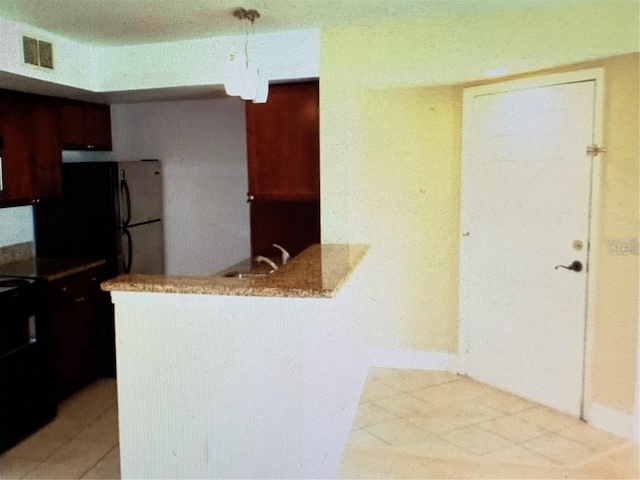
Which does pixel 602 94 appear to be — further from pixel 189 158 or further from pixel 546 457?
pixel 189 158

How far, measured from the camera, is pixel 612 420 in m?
3.01

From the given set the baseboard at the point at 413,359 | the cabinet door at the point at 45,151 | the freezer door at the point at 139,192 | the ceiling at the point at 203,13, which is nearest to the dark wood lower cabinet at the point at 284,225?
the freezer door at the point at 139,192

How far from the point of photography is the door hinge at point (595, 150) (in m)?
2.94

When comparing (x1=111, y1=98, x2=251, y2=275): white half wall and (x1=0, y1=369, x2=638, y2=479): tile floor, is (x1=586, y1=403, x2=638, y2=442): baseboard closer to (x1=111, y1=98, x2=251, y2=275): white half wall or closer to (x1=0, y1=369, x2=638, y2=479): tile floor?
(x1=0, y1=369, x2=638, y2=479): tile floor

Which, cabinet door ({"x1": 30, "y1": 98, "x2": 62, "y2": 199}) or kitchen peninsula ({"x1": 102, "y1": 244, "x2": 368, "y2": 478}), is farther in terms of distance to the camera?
cabinet door ({"x1": 30, "y1": 98, "x2": 62, "y2": 199})

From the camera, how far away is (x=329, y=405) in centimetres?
247

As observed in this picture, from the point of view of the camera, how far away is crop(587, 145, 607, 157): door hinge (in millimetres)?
2944

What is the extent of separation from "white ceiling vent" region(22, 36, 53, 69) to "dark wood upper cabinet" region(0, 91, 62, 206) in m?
0.42

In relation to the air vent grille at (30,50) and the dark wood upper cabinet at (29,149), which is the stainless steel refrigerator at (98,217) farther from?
the air vent grille at (30,50)

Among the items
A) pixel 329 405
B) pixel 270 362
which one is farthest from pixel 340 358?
A: pixel 270 362

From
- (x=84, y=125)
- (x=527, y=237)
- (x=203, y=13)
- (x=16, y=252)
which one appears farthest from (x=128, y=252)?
(x=527, y=237)

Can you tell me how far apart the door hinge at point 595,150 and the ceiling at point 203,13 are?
78 cm

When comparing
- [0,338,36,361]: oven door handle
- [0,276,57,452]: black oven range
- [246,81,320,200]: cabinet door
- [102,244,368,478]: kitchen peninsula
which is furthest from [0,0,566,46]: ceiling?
[0,338,36,361]: oven door handle

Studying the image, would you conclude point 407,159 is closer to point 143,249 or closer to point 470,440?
point 470,440
